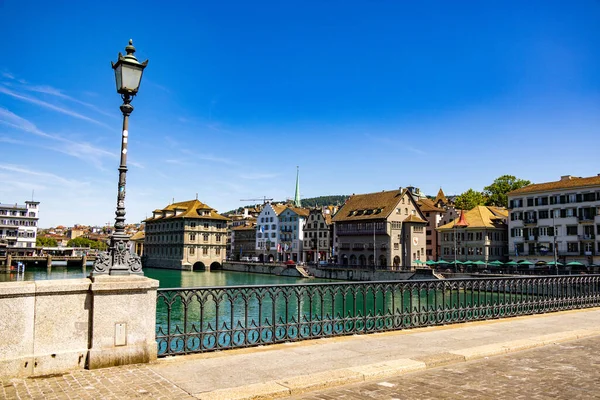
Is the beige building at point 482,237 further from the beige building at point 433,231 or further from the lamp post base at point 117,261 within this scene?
the lamp post base at point 117,261

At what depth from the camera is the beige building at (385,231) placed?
8469 centimetres

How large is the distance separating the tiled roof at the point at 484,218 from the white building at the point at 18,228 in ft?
319

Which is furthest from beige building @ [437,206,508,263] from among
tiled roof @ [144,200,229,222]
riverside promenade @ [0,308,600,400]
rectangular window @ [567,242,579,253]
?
riverside promenade @ [0,308,600,400]

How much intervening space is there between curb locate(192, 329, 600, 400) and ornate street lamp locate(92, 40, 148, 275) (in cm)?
299

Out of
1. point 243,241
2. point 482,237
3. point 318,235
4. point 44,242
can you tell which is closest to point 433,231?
point 482,237

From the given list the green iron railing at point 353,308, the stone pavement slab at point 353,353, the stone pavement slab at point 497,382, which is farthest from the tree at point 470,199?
the stone pavement slab at point 497,382

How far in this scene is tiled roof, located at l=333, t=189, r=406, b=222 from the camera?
283 feet

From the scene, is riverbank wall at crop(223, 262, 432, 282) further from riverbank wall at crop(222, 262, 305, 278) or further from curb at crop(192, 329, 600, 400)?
curb at crop(192, 329, 600, 400)

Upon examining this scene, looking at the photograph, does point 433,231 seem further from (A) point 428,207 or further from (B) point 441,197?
(B) point 441,197

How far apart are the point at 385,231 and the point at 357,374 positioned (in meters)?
A: 77.6

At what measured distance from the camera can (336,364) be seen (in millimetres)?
8523

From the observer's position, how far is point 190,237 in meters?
110

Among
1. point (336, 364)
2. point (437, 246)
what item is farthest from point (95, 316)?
point (437, 246)

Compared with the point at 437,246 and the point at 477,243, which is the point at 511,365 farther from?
the point at 437,246
